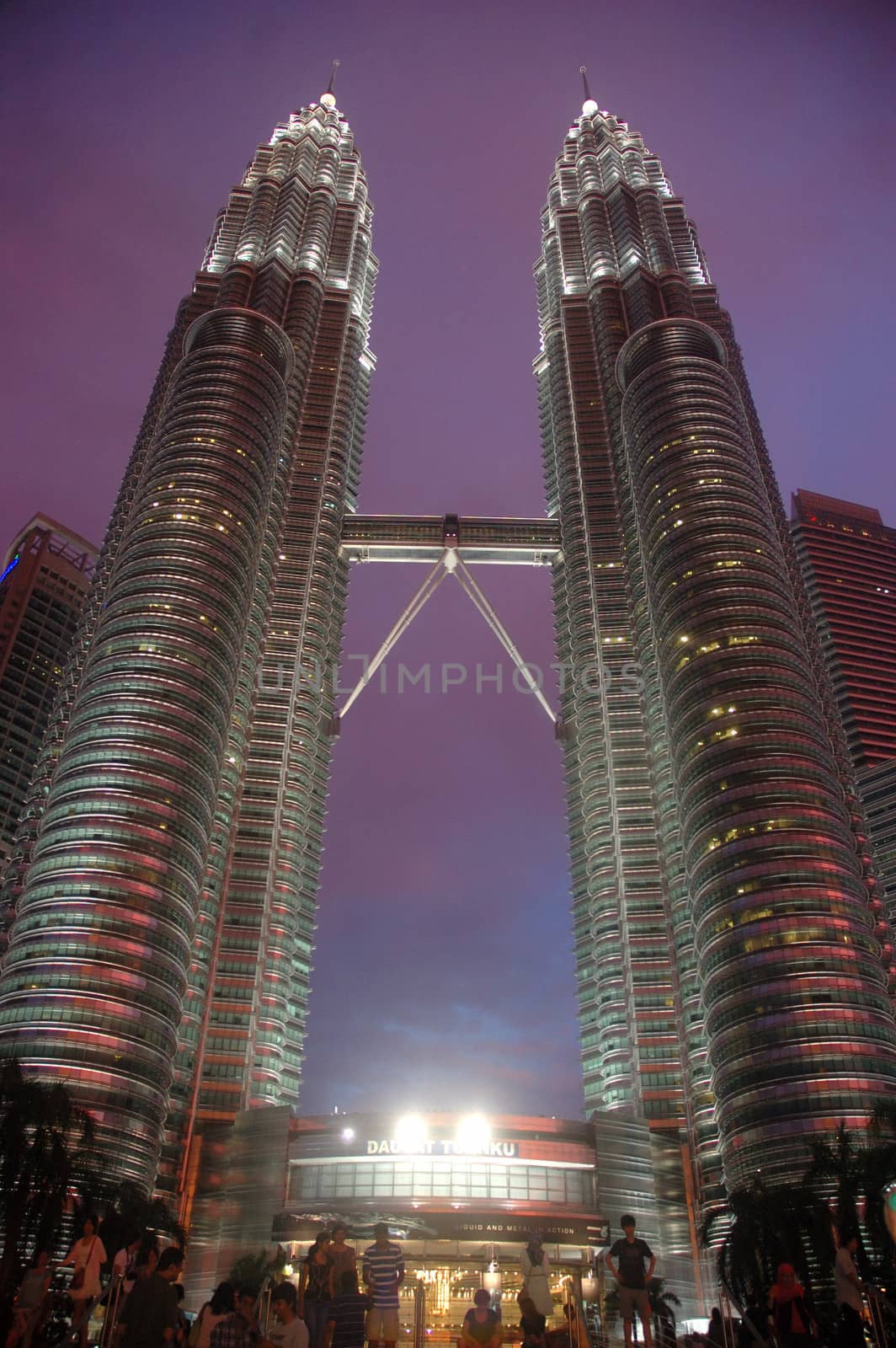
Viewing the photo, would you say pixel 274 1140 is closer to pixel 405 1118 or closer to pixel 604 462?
pixel 405 1118

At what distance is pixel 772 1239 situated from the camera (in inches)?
2707

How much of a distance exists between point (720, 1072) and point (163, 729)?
247 ft

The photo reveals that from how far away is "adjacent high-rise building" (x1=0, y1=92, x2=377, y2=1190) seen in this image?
354 ft

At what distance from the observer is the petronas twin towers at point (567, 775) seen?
10725 centimetres

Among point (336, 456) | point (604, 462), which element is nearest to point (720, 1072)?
point (604, 462)

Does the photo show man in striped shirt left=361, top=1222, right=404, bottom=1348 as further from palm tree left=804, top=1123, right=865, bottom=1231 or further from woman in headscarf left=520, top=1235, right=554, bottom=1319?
palm tree left=804, top=1123, right=865, bottom=1231

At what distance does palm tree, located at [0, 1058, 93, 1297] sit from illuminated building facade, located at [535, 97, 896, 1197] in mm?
67526

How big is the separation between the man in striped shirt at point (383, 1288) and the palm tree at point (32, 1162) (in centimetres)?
2469

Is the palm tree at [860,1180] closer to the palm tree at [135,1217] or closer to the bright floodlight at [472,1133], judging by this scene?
the bright floodlight at [472,1133]

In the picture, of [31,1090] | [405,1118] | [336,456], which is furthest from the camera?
[336,456]

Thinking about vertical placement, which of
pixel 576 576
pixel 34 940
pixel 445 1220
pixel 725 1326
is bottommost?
pixel 725 1326

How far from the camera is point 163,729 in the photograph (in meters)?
128

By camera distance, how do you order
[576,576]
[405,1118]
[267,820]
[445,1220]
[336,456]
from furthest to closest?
[336,456] → [576,576] → [267,820] → [405,1118] → [445,1220]

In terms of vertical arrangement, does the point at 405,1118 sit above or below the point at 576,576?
below
